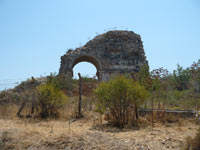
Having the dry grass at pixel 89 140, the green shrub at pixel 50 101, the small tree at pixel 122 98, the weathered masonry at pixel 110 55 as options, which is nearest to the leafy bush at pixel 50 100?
the green shrub at pixel 50 101

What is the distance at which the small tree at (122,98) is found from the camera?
713 cm

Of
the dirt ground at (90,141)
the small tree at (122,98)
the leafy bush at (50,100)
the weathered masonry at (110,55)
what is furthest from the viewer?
the weathered masonry at (110,55)

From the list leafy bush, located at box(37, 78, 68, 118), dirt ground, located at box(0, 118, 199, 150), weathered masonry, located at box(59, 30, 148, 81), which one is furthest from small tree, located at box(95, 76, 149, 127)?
weathered masonry, located at box(59, 30, 148, 81)

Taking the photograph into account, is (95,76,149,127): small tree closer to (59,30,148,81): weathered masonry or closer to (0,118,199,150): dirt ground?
(0,118,199,150): dirt ground

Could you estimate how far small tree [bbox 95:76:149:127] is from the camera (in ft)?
23.4

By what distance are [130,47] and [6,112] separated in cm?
1386

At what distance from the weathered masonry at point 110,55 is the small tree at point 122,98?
11642mm

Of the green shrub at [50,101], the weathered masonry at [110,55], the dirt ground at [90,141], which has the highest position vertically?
the weathered masonry at [110,55]

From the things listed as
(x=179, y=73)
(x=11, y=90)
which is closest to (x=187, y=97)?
(x=11, y=90)

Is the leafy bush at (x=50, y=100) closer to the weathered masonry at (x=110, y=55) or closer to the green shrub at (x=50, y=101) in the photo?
the green shrub at (x=50, y=101)

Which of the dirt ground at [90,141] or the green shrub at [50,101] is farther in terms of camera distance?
the green shrub at [50,101]

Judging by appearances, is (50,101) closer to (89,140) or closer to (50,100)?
(50,100)

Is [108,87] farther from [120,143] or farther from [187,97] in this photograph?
[187,97]

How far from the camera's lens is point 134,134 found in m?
5.78
